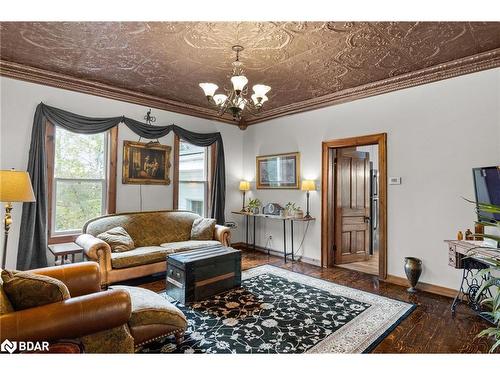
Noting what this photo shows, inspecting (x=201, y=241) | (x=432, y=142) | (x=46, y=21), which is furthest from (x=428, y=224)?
(x=46, y=21)

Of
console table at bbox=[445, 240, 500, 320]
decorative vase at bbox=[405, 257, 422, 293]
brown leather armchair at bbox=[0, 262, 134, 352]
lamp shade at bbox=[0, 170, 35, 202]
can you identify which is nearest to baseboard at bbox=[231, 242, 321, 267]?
decorative vase at bbox=[405, 257, 422, 293]

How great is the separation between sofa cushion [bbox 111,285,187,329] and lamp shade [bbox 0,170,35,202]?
53.7 inches

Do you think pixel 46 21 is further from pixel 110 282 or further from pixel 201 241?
pixel 201 241

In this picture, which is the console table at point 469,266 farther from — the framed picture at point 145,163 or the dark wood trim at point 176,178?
the framed picture at point 145,163

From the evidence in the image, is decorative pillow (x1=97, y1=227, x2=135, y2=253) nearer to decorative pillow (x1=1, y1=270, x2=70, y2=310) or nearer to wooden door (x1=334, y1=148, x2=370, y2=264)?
decorative pillow (x1=1, y1=270, x2=70, y2=310)

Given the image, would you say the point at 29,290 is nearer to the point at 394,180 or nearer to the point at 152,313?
the point at 152,313

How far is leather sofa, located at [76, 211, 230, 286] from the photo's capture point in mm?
3391

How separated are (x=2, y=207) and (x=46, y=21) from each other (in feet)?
7.89

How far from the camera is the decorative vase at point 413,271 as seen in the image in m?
3.52

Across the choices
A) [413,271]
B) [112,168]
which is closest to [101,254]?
[112,168]

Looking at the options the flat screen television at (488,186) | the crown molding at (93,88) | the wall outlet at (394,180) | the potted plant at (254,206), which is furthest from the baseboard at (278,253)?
the crown molding at (93,88)

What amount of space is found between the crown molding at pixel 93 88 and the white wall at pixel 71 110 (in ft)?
0.24
